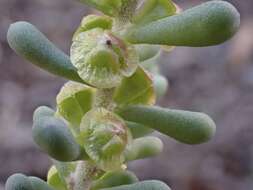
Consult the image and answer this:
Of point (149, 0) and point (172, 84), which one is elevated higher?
point (149, 0)

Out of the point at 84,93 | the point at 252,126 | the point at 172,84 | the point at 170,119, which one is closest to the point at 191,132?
the point at 170,119

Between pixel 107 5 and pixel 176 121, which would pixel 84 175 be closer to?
pixel 176 121

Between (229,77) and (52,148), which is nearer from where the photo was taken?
(52,148)

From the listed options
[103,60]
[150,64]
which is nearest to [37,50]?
[103,60]

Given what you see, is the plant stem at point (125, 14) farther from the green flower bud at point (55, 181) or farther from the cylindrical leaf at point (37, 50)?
the green flower bud at point (55, 181)

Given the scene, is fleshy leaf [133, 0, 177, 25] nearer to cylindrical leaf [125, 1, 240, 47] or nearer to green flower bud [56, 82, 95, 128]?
cylindrical leaf [125, 1, 240, 47]

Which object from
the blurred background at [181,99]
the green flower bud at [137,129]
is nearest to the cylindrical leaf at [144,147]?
the green flower bud at [137,129]

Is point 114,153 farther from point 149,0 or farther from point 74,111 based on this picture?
point 149,0
